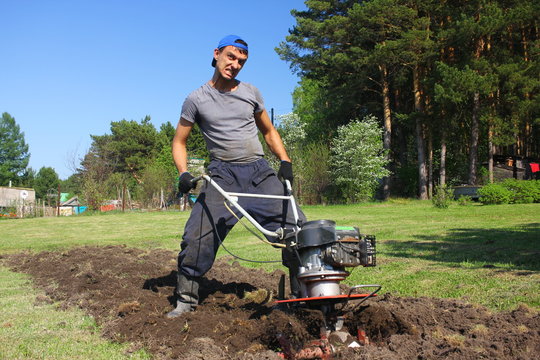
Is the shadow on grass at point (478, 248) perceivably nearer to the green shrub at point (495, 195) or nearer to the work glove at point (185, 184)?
the work glove at point (185, 184)

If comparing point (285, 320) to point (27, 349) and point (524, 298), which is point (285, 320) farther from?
point (524, 298)

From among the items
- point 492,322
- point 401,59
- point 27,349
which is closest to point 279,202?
point 492,322

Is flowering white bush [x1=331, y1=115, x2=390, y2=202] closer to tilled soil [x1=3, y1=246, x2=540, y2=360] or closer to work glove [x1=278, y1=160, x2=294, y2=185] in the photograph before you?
tilled soil [x1=3, y1=246, x2=540, y2=360]

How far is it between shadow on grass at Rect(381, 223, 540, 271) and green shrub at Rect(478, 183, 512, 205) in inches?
548

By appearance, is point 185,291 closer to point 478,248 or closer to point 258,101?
point 258,101

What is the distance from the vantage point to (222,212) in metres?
4.46

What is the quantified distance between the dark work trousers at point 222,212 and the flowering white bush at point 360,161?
99.6 ft

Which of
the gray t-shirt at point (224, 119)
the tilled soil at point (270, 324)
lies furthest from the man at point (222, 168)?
the tilled soil at point (270, 324)

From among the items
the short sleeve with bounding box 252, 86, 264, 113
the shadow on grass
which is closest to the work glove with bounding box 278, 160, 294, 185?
the short sleeve with bounding box 252, 86, 264, 113

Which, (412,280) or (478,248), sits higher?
(478,248)

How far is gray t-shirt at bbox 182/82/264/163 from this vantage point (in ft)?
15.0

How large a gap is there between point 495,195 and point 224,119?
22.4m

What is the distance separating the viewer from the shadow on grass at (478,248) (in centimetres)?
679

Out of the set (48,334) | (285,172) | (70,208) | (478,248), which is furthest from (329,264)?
(70,208)
